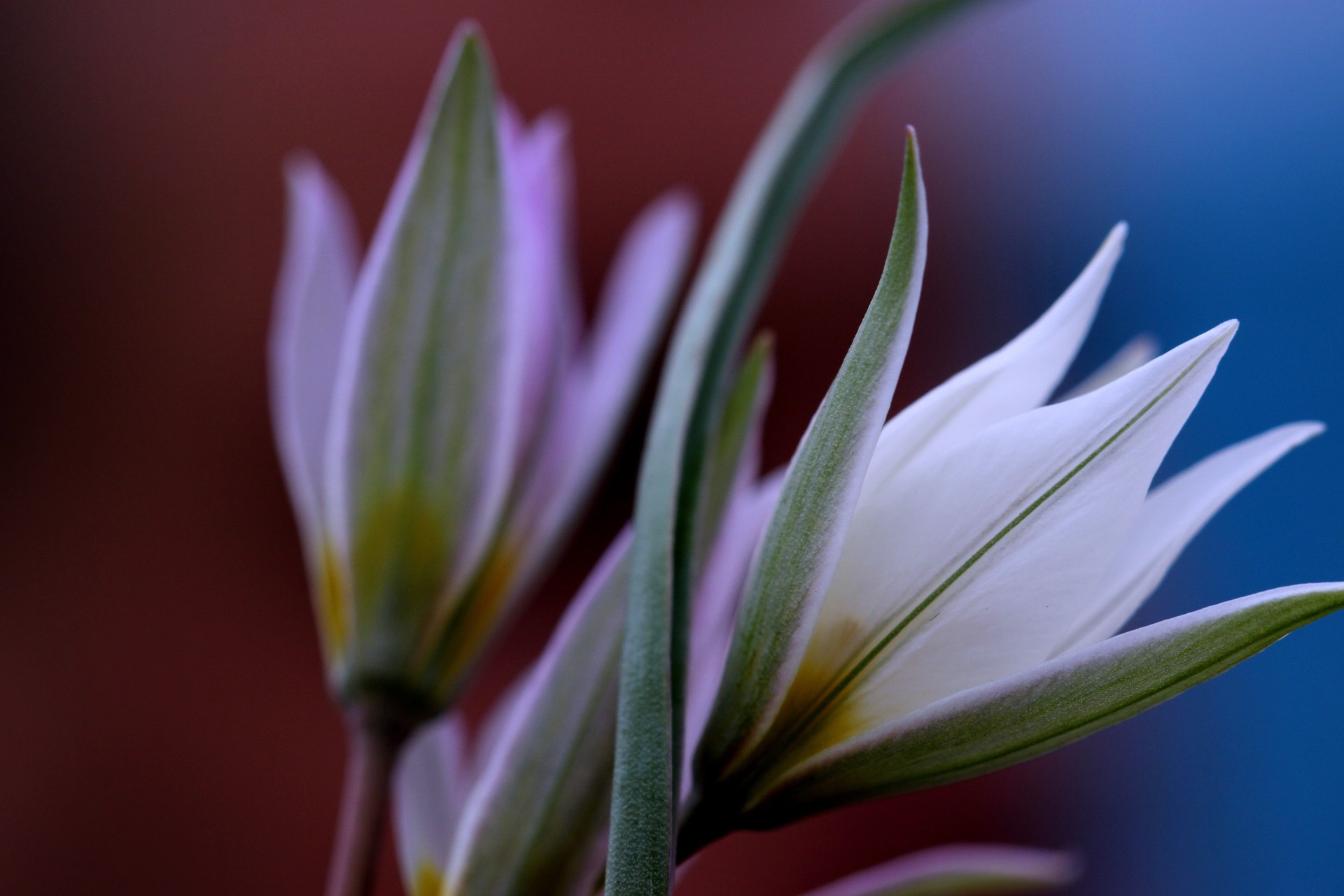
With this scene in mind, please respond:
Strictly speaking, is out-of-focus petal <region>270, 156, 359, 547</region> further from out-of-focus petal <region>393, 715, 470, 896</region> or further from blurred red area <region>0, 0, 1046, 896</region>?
blurred red area <region>0, 0, 1046, 896</region>

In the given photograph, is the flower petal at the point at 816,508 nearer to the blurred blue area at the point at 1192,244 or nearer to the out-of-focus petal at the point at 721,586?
the out-of-focus petal at the point at 721,586

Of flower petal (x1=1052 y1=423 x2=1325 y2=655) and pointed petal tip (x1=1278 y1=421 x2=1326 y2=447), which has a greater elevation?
pointed petal tip (x1=1278 y1=421 x2=1326 y2=447)

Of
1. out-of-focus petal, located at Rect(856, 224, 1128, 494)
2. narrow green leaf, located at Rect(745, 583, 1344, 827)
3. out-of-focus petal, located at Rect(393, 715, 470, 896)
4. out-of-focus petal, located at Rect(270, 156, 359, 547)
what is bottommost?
out-of-focus petal, located at Rect(393, 715, 470, 896)

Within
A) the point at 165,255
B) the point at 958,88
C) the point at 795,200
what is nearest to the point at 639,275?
the point at 795,200

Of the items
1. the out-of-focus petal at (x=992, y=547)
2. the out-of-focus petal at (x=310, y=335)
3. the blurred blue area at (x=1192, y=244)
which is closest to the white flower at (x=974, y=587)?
the out-of-focus petal at (x=992, y=547)

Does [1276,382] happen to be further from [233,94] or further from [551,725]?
[233,94]

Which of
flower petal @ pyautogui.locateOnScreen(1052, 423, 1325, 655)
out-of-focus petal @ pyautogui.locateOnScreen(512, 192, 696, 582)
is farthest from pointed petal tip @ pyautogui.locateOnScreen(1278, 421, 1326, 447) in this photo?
out-of-focus petal @ pyautogui.locateOnScreen(512, 192, 696, 582)
